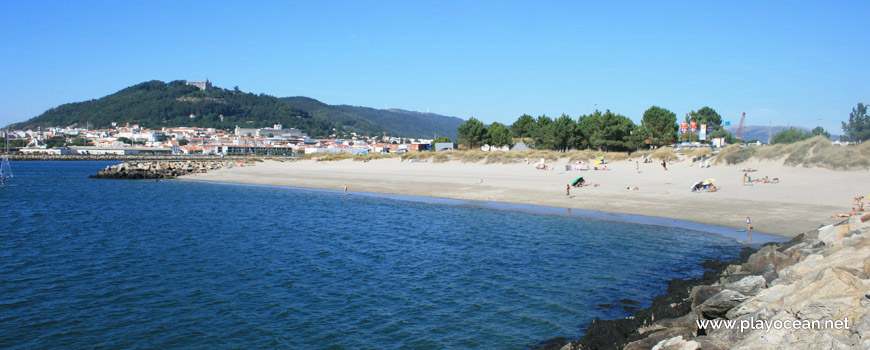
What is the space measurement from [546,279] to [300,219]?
48.8ft

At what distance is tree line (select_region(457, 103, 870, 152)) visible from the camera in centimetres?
6138

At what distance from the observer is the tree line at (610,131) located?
61.4m

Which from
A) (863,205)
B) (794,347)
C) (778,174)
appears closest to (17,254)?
(794,347)

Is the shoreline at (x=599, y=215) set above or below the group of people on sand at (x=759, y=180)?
below

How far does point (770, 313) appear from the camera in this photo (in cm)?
742

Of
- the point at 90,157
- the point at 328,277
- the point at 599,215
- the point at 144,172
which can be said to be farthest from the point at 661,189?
the point at 90,157

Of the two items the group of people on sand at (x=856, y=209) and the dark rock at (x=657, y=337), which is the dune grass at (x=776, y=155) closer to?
the group of people on sand at (x=856, y=209)

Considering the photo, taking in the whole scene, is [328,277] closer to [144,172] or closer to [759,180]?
[759,180]

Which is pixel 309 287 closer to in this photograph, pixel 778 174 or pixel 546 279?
pixel 546 279

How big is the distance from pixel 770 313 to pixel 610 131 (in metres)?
56.1

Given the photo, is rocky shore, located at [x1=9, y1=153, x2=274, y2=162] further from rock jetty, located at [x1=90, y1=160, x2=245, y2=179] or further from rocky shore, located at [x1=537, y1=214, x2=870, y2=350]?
rocky shore, located at [x1=537, y1=214, x2=870, y2=350]

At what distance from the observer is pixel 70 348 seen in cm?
975

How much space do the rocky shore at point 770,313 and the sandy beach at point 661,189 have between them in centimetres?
920

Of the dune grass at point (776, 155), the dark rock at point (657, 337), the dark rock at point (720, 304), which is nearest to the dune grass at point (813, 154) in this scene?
the dune grass at point (776, 155)
